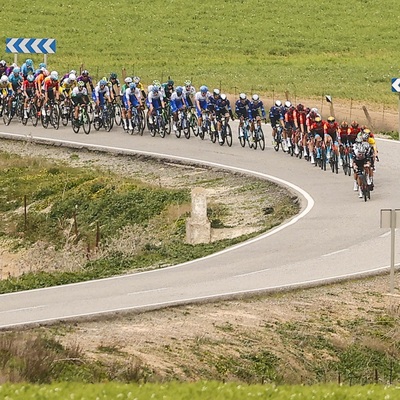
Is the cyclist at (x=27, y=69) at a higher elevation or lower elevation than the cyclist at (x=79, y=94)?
higher

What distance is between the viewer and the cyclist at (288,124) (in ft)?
119

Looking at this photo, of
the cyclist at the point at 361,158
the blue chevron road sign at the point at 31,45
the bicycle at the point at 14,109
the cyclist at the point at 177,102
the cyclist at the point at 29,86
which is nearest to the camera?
the cyclist at the point at 361,158

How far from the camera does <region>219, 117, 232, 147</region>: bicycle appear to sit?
38219 mm

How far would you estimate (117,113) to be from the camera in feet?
143

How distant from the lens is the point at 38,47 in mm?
46344

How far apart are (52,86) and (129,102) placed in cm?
266

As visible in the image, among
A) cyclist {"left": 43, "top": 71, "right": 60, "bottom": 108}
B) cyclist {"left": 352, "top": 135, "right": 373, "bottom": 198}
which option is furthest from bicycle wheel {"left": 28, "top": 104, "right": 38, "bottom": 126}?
cyclist {"left": 352, "top": 135, "right": 373, "bottom": 198}

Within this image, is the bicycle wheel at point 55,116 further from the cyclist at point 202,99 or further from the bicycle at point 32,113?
the cyclist at point 202,99

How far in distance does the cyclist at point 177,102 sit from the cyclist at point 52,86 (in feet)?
12.2

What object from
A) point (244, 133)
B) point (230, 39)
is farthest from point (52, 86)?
point (230, 39)

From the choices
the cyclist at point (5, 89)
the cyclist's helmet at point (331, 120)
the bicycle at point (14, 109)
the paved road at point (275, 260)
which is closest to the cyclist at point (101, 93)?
the cyclist at point (5, 89)

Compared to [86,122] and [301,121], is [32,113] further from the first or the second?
[301,121]

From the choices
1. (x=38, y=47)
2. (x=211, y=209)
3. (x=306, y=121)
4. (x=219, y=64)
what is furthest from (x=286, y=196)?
(x=219, y=64)

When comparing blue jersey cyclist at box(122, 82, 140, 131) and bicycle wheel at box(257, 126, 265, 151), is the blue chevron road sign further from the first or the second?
bicycle wheel at box(257, 126, 265, 151)
